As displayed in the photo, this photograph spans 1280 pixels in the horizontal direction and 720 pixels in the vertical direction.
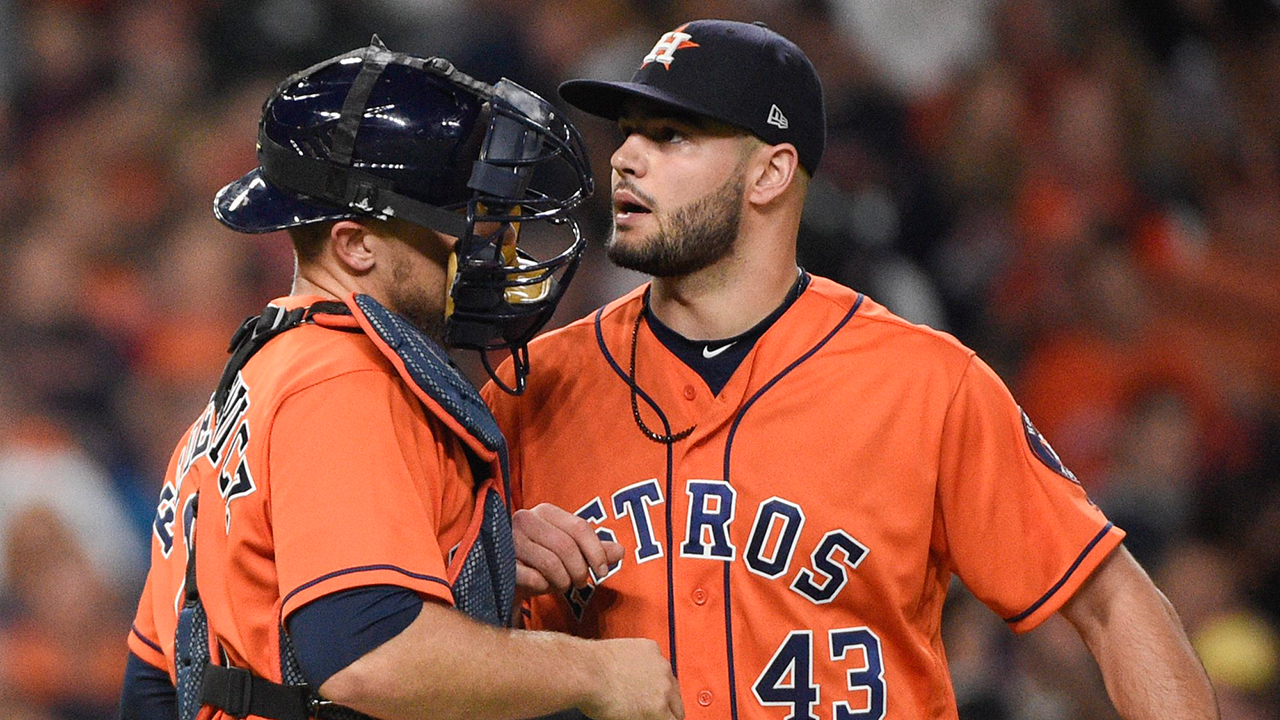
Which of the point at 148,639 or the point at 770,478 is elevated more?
the point at 770,478

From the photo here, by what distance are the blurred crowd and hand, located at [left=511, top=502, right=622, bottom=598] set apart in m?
2.57

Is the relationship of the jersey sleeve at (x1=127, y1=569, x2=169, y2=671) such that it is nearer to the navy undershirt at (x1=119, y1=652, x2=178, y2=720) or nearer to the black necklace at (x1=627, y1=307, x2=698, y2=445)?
the navy undershirt at (x1=119, y1=652, x2=178, y2=720)

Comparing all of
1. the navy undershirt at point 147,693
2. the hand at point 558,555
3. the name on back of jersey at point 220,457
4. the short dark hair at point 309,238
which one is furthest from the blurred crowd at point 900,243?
the short dark hair at point 309,238

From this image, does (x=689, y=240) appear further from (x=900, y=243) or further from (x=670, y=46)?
(x=900, y=243)

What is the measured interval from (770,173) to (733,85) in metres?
0.19

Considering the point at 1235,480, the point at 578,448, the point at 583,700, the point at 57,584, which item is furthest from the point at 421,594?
the point at 1235,480

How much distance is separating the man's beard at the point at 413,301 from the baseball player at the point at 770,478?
37 centimetres

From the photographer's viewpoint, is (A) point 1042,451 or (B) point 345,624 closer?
(B) point 345,624

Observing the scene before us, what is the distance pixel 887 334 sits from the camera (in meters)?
2.44

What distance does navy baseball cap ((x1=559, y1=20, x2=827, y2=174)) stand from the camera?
247 cm

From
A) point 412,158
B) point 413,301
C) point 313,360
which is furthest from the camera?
point 413,301

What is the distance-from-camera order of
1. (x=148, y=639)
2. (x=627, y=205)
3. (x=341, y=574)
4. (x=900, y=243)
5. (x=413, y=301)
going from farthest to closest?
(x=900, y=243) < (x=627, y=205) < (x=148, y=639) < (x=413, y=301) < (x=341, y=574)

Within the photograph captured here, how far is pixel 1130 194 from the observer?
536 cm

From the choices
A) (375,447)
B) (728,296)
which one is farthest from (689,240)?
(375,447)
